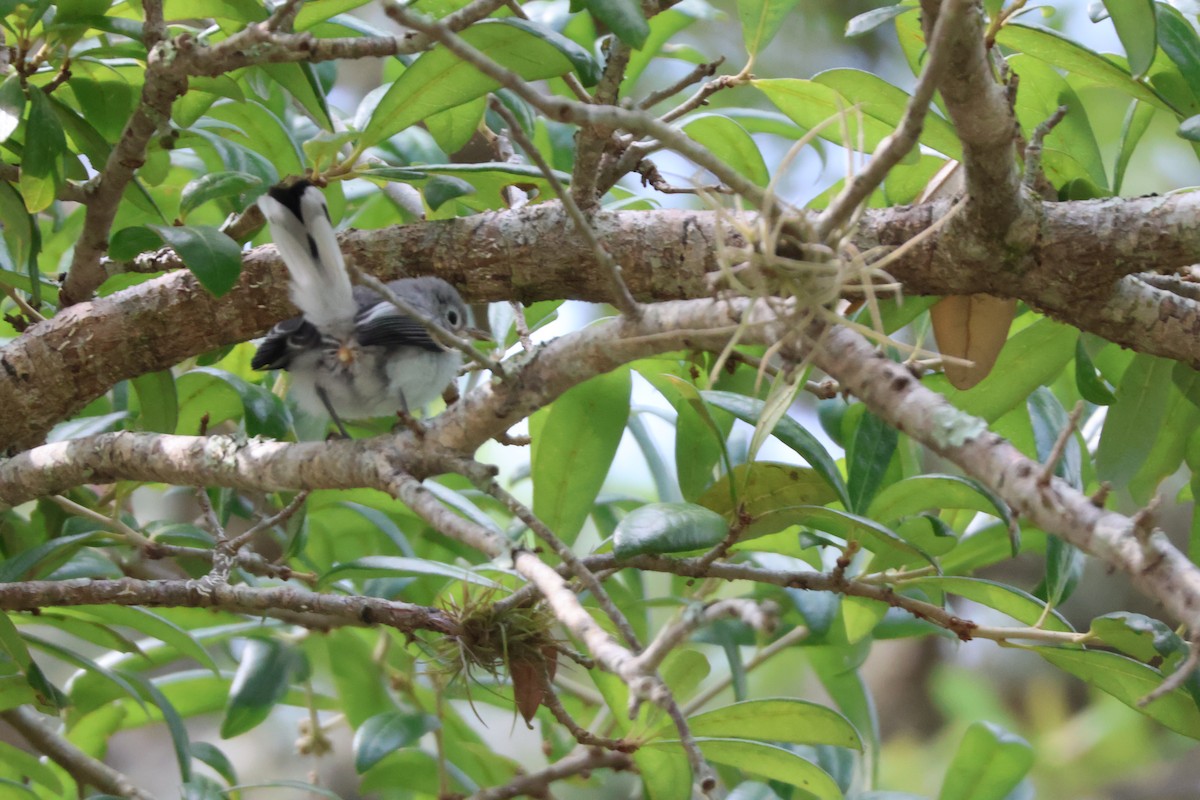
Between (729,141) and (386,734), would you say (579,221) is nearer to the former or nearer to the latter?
(729,141)

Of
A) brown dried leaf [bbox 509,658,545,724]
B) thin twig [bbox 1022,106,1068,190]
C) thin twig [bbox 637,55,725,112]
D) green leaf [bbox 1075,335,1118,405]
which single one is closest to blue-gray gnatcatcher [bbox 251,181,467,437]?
thin twig [bbox 637,55,725,112]

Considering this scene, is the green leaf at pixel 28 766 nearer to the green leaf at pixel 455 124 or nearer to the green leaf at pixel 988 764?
the green leaf at pixel 455 124

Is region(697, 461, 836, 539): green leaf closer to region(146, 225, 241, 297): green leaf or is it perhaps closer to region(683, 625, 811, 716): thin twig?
region(683, 625, 811, 716): thin twig

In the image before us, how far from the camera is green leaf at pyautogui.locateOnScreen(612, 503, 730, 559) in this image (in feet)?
4.92

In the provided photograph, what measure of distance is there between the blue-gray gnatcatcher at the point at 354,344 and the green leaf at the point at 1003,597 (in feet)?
3.32

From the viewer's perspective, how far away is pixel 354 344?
2.18 metres

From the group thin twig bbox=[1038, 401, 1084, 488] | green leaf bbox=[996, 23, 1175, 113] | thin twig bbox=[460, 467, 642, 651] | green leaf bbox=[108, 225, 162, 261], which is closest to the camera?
thin twig bbox=[1038, 401, 1084, 488]

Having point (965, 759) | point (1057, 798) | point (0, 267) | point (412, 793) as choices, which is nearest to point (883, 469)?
point (965, 759)

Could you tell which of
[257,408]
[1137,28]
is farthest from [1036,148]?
[257,408]

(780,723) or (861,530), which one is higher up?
(861,530)

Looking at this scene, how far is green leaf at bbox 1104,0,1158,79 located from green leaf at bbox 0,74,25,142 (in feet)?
5.43

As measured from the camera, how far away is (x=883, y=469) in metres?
1.81

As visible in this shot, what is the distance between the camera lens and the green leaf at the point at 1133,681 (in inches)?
64.0

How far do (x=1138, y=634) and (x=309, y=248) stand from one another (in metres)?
1.47
